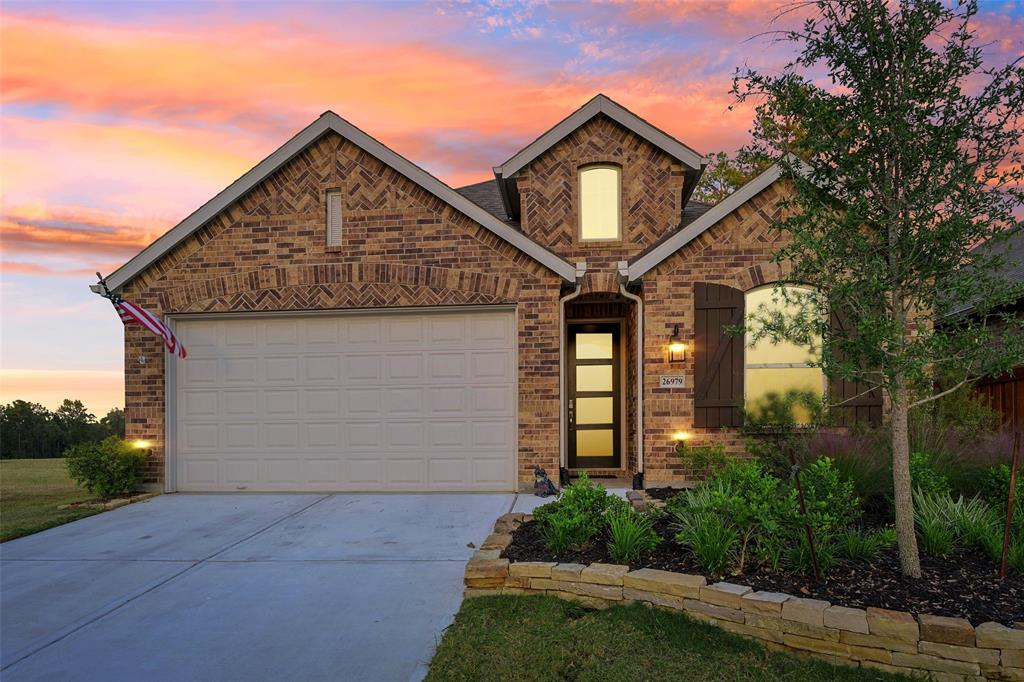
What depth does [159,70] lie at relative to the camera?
8.80 metres

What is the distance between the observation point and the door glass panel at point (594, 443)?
35.7ft

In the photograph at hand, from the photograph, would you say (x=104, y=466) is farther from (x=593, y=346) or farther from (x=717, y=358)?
(x=717, y=358)

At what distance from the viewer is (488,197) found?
13.0 meters

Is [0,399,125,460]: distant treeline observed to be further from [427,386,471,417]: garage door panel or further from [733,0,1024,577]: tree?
[733,0,1024,577]: tree

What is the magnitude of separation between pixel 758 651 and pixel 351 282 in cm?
728

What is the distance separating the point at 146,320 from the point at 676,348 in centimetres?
765

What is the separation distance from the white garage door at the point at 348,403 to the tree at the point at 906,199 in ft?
16.9

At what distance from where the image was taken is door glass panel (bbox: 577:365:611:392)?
1088 cm

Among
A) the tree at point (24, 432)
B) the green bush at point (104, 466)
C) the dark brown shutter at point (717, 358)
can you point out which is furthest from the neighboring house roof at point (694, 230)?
the tree at point (24, 432)

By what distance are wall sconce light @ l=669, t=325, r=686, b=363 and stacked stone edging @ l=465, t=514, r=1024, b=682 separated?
4806 mm

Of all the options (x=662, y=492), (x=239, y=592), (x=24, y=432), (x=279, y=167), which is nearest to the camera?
(x=239, y=592)

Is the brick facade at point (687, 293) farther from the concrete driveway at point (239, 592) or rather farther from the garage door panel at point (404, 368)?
the garage door panel at point (404, 368)

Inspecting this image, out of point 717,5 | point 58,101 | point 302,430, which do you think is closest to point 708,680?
point 302,430

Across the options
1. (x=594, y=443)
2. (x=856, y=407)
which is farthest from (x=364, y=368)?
(x=856, y=407)
